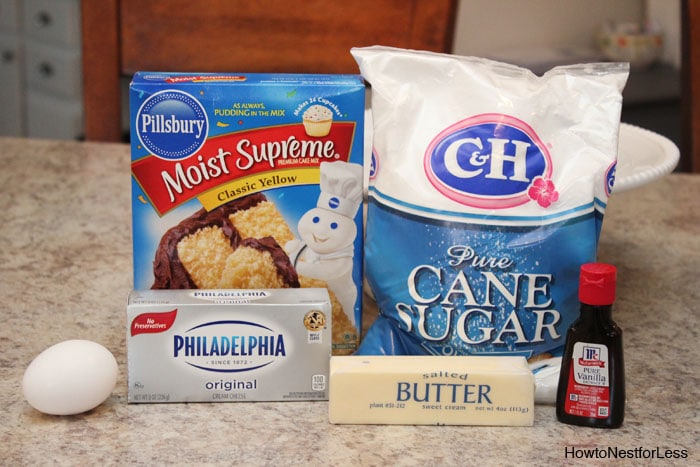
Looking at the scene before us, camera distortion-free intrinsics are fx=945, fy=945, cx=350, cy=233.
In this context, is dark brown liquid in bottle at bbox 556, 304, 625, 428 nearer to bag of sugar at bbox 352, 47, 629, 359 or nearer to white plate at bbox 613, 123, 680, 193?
bag of sugar at bbox 352, 47, 629, 359

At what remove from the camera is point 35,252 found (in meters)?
1.18

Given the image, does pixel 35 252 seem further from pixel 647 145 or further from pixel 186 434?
pixel 647 145

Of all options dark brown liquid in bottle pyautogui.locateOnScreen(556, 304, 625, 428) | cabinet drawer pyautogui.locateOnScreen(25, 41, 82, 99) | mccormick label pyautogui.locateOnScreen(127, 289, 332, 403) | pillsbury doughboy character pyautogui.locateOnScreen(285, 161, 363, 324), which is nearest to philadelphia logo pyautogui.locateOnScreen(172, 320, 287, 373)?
mccormick label pyautogui.locateOnScreen(127, 289, 332, 403)

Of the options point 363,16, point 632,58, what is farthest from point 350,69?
point 632,58

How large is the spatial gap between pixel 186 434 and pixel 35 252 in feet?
1.66

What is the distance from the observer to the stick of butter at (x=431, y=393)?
0.78 m

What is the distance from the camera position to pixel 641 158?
113 cm

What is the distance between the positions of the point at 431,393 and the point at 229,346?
18cm

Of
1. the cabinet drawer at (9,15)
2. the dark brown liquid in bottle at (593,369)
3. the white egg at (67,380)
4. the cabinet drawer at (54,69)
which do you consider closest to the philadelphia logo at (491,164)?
the dark brown liquid in bottle at (593,369)

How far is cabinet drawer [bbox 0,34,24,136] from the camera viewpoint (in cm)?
338

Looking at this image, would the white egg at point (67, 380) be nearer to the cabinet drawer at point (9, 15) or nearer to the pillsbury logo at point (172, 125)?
the pillsbury logo at point (172, 125)

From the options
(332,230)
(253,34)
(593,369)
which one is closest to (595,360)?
(593,369)

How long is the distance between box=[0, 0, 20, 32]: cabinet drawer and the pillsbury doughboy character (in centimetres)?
279

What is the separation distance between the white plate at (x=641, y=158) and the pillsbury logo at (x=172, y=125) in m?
0.44
